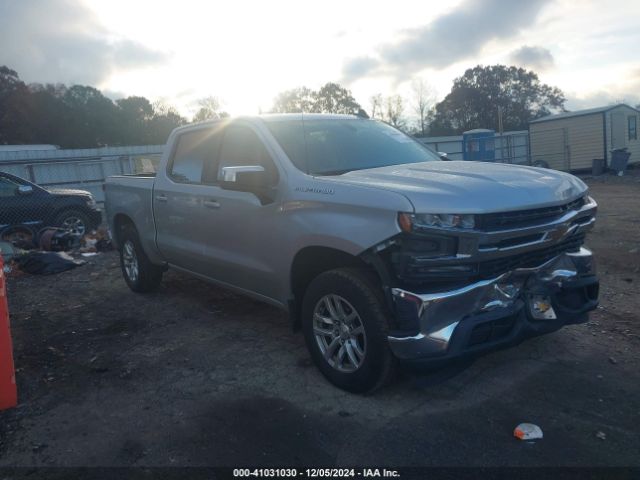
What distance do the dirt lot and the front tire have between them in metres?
0.18

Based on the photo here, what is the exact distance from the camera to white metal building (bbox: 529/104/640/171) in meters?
23.7

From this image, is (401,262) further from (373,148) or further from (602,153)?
(602,153)

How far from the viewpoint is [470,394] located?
368 cm

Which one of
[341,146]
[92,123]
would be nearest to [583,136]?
[341,146]

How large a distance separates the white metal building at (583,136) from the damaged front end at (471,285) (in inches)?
911

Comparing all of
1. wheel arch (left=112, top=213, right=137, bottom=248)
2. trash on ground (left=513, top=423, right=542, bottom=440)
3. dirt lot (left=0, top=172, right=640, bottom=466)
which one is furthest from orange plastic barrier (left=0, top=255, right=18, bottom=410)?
trash on ground (left=513, top=423, right=542, bottom=440)

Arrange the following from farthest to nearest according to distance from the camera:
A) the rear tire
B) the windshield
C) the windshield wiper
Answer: the rear tire, the windshield, the windshield wiper

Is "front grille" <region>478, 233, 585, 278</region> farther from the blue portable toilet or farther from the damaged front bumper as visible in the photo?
the blue portable toilet

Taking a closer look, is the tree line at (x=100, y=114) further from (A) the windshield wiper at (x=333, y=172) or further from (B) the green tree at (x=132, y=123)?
(A) the windshield wiper at (x=333, y=172)

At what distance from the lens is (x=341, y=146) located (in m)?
4.50

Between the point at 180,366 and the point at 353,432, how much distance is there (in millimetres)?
1829

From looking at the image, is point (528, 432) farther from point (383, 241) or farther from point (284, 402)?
point (284, 402)

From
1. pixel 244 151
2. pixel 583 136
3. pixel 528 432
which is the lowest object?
pixel 528 432

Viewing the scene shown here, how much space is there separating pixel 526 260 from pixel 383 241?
93 centimetres
